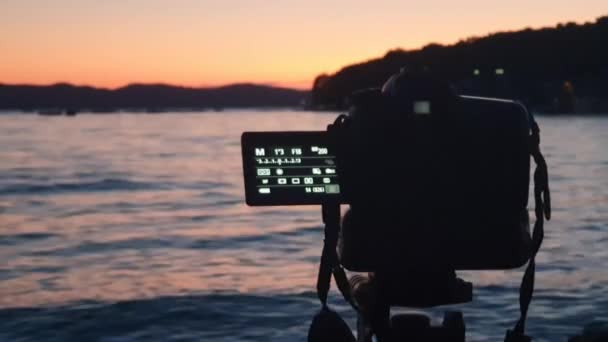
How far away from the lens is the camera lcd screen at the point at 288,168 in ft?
7.33

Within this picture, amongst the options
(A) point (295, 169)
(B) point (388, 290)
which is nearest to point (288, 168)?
(A) point (295, 169)

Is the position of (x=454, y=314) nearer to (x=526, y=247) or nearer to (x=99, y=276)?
(x=526, y=247)

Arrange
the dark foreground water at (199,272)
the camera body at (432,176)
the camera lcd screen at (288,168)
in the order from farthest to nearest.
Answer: the dark foreground water at (199,272) < the camera lcd screen at (288,168) < the camera body at (432,176)

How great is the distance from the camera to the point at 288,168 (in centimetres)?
225

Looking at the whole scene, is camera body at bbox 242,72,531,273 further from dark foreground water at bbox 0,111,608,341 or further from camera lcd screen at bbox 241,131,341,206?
dark foreground water at bbox 0,111,608,341

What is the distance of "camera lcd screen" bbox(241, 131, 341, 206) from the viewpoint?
7.33ft

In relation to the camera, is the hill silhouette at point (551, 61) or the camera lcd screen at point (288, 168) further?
the hill silhouette at point (551, 61)

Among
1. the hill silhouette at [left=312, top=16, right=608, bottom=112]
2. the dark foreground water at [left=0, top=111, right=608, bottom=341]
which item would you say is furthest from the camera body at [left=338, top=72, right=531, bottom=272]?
the hill silhouette at [left=312, top=16, right=608, bottom=112]

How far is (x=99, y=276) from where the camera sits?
32.6 ft

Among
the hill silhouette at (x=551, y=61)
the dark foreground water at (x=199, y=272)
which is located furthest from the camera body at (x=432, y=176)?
the hill silhouette at (x=551, y=61)

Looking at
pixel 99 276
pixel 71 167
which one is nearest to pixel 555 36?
pixel 71 167

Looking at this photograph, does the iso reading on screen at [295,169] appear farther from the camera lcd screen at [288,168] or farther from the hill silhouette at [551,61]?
the hill silhouette at [551,61]

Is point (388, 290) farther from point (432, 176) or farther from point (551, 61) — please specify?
point (551, 61)

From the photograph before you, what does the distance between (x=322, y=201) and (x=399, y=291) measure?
0.35 meters
